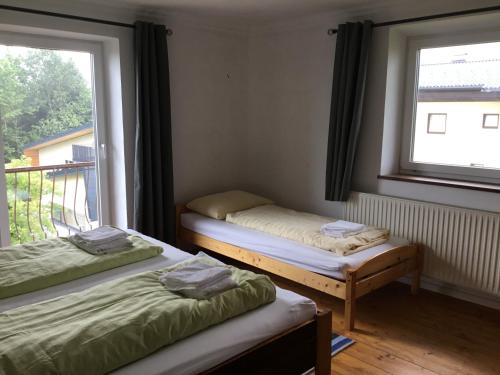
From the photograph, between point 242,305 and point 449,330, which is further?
point 449,330

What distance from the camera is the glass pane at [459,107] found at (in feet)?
10.5

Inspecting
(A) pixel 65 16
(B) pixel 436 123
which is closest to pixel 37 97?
(A) pixel 65 16

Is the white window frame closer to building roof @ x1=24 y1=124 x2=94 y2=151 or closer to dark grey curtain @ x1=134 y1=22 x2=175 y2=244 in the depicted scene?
A: dark grey curtain @ x1=134 y1=22 x2=175 y2=244

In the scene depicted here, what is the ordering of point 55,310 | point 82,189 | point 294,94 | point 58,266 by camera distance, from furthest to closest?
point 294,94
point 82,189
point 58,266
point 55,310

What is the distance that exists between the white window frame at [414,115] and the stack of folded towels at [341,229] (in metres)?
0.79

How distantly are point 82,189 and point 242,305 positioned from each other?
2387 millimetres

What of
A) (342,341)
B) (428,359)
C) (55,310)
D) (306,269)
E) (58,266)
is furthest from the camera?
(306,269)

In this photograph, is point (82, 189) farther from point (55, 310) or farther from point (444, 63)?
point (444, 63)

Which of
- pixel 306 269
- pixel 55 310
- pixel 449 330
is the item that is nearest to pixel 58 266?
pixel 55 310

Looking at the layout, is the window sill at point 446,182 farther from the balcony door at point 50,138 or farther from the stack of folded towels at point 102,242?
the balcony door at point 50,138

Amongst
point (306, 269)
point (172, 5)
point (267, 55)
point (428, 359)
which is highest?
point (172, 5)

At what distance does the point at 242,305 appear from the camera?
1923 millimetres

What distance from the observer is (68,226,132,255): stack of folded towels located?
2566 mm

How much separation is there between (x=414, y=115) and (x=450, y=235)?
3.35ft
